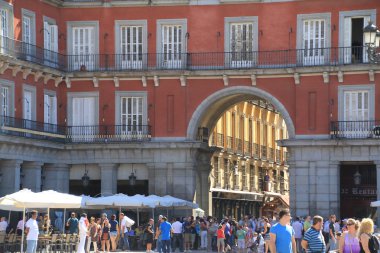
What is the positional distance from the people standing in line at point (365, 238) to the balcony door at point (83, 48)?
4162 cm

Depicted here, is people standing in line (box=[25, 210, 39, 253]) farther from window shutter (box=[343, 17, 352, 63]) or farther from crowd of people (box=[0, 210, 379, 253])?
window shutter (box=[343, 17, 352, 63])

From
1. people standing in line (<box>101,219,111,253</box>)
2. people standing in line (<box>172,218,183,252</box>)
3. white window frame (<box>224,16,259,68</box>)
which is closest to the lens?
people standing in line (<box>101,219,111,253</box>)

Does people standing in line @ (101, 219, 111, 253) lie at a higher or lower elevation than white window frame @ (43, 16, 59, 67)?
lower

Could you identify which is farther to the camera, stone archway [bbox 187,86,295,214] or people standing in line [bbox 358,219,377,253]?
stone archway [bbox 187,86,295,214]

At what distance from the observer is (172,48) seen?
66.0m

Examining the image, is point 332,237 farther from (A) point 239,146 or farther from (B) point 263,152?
(B) point 263,152

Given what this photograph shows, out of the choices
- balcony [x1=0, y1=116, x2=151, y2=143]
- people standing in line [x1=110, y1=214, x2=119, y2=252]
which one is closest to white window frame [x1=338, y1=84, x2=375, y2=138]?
balcony [x1=0, y1=116, x2=151, y2=143]

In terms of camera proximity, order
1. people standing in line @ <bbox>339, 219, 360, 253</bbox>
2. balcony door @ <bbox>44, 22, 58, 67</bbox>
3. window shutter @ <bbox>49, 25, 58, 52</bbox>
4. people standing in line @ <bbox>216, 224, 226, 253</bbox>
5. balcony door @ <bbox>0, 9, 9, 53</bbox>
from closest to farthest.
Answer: people standing in line @ <bbox>339, 219, 360, 253</bbox> → people standing in line @ <bbox>216, 224, 226, 253</bbox> → balcony door @ <bbox>0, 9, 9, 53</bbox> → balcony door @ <bbox>44, 22, 58, 67</bbox> → window shutter @ <bbox>49, 25, 58, 52</bbox>

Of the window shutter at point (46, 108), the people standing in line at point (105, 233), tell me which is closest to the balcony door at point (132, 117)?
the window shutter at point (46, 108)

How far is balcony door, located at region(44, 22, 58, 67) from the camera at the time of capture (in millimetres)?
64812

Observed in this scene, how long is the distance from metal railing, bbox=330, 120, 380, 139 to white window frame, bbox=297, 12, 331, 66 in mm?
3399

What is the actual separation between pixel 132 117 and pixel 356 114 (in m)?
12.2

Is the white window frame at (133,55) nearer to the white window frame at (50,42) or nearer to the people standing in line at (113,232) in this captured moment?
the white window frame at (50,42)

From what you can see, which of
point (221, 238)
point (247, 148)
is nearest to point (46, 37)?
point (221, 238)
